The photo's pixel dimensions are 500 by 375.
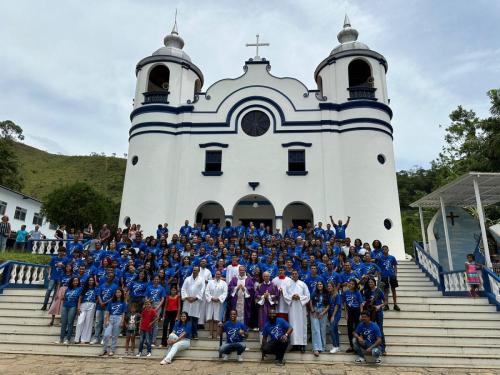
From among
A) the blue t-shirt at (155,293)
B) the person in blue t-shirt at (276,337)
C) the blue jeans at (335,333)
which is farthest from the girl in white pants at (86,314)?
the blue jeans at (335,333)

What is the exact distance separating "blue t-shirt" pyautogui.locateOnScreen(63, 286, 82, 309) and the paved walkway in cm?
124

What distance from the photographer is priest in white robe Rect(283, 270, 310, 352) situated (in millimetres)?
7582

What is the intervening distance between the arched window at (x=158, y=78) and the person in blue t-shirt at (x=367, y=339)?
1523 cm

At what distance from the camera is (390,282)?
9.40 meters

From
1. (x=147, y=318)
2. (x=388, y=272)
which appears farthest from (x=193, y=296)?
(x=388, y=272)

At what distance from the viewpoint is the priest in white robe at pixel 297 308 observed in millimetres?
7582

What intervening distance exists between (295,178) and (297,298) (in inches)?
356

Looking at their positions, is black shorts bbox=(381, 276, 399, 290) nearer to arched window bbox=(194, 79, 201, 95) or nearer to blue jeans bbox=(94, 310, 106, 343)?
blue jeans bbox=(94, 310, 106, 343)

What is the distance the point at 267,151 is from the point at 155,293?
993cm

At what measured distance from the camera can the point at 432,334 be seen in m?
8.25

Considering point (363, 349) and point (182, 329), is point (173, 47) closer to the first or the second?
point (182, 329)

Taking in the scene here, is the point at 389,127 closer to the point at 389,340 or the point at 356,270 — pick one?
the point at 356,270

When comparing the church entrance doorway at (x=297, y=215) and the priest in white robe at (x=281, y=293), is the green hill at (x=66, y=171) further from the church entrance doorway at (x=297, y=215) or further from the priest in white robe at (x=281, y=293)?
the priest in white robe at (x=281, y=293)

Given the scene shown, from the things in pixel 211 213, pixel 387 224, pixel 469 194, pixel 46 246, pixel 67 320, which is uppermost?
pixel 211 213
